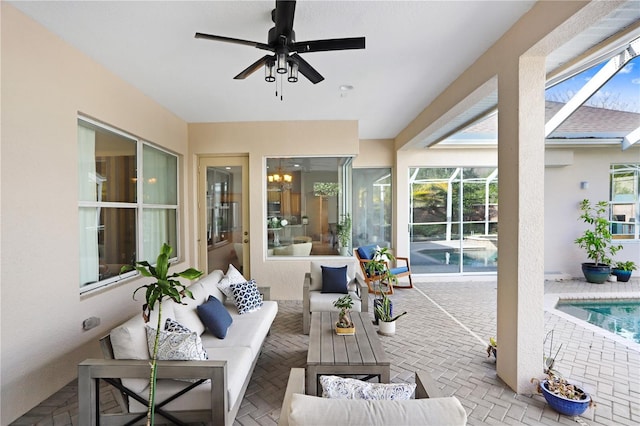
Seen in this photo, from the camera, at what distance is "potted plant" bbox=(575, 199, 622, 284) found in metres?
5.88

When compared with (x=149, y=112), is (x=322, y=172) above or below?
below

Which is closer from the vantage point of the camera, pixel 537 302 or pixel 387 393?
pixel 387 393

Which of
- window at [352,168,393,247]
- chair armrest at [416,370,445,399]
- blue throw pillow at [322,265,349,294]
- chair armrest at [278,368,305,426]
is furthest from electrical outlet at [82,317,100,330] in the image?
window at [352,168,393,247]

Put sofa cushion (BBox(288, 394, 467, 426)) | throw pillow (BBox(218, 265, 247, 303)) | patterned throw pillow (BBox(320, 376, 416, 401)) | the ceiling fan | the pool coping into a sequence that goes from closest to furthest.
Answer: sofa cushion (BBox(288, 394, 467, 426)) < patterned throw pillow (BBox(320, 376, 416, 401)) < the ceiling fan < throw pillow (BBox(218, 265, 247, 303)) < the pool coping

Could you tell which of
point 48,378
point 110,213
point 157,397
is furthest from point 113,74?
point 157,397

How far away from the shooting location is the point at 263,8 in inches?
86.2

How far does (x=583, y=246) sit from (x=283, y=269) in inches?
251

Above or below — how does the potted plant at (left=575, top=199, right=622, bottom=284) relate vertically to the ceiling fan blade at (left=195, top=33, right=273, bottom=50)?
below

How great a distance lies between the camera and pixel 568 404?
6.86ft

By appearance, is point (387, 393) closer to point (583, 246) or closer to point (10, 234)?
point (10, 234)

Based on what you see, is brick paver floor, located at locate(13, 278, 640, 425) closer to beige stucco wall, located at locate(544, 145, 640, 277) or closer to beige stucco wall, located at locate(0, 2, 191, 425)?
beige stucco wall, located at locate(0, 2, 191, 425)

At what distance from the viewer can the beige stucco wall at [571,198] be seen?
6430mm

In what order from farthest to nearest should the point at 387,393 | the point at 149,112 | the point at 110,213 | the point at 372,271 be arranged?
the point at 372,271, the point at 149,112, the point at 110,213, the point at 387,393

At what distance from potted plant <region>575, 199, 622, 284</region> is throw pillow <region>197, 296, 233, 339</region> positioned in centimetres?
716
